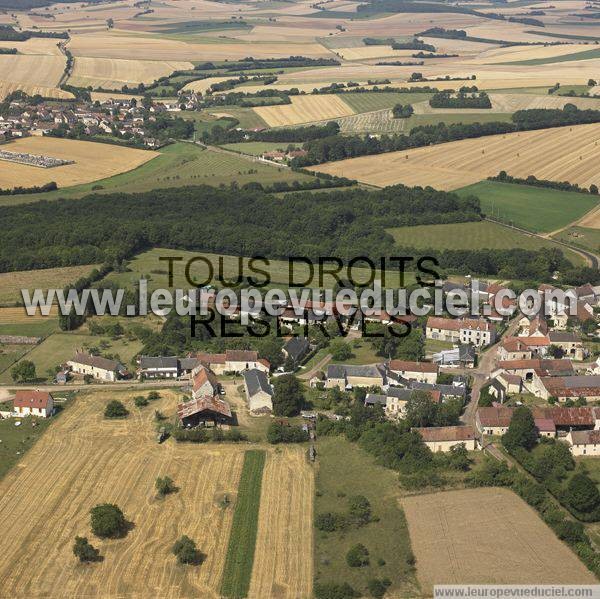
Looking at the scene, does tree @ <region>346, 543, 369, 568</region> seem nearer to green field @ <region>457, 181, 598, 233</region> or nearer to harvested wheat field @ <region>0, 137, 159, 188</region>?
green field @ <region>457, 181, 598, 233</region>

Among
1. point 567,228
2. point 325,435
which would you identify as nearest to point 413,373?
point 325,435

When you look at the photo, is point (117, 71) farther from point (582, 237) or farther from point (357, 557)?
point (357, 557)

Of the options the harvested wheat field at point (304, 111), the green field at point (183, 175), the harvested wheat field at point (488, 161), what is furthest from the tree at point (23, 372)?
the harvested wheat field at point (304, 111)

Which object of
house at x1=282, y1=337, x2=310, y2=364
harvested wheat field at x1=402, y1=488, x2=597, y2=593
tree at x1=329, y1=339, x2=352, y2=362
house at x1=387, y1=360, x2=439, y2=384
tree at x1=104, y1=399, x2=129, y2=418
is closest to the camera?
harvested wheat field at x1=402, y1=488, x2=597, y2=593

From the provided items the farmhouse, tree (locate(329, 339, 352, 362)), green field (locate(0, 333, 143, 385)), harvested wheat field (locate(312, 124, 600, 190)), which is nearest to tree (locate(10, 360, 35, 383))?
green field (locate(0, 333, 143, 385))

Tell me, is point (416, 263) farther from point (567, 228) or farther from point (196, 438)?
point (196, 438)

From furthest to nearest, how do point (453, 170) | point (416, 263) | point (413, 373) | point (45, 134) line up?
point (45, 134)
point (453, 170)
point (416, 263)
point (413, 373)

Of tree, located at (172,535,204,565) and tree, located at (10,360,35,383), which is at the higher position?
tree, located at (172,535,204,565)

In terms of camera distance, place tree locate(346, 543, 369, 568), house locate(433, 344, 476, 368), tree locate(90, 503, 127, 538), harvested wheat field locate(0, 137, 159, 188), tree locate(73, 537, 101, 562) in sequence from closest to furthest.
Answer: tree locate(346, 543, 369, 568) → tree locate(73, 537, 101, 562) → tree locate(90, 503, 127, 538) → house locate(433, 344, 476, 368) → harvested wheat field locate(0, 137, 159, 188)

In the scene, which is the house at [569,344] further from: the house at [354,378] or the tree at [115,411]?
the tree at [115,411]
